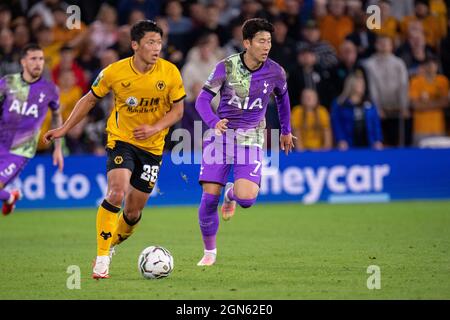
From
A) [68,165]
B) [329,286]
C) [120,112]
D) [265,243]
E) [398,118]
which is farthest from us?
[398,118]

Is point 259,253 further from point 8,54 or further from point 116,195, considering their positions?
point 8,54

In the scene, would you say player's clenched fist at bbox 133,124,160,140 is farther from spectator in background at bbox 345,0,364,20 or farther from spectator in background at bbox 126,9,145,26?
spectator in background at bbox 345,0,364,20

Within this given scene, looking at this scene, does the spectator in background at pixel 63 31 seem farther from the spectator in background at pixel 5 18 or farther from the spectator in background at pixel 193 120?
the spectator in background at pixel 193 120

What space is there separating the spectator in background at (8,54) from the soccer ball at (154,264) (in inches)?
368

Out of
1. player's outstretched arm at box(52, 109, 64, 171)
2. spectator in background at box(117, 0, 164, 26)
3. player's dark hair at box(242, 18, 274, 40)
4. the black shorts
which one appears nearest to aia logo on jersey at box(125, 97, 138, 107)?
the black shorts

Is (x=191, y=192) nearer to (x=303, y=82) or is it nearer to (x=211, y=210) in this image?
(x=303, y=82)

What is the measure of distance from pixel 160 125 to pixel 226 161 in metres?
1.10

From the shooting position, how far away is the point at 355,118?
1894 cm

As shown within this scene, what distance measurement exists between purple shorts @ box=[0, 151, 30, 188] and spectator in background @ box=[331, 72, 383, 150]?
283 inches

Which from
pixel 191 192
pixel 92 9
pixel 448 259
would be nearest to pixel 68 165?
pixel 191 192

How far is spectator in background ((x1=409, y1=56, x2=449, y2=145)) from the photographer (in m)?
19.6

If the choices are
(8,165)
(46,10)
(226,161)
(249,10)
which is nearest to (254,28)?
(226,161)

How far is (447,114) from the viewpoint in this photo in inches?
796

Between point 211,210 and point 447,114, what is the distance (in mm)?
10846
